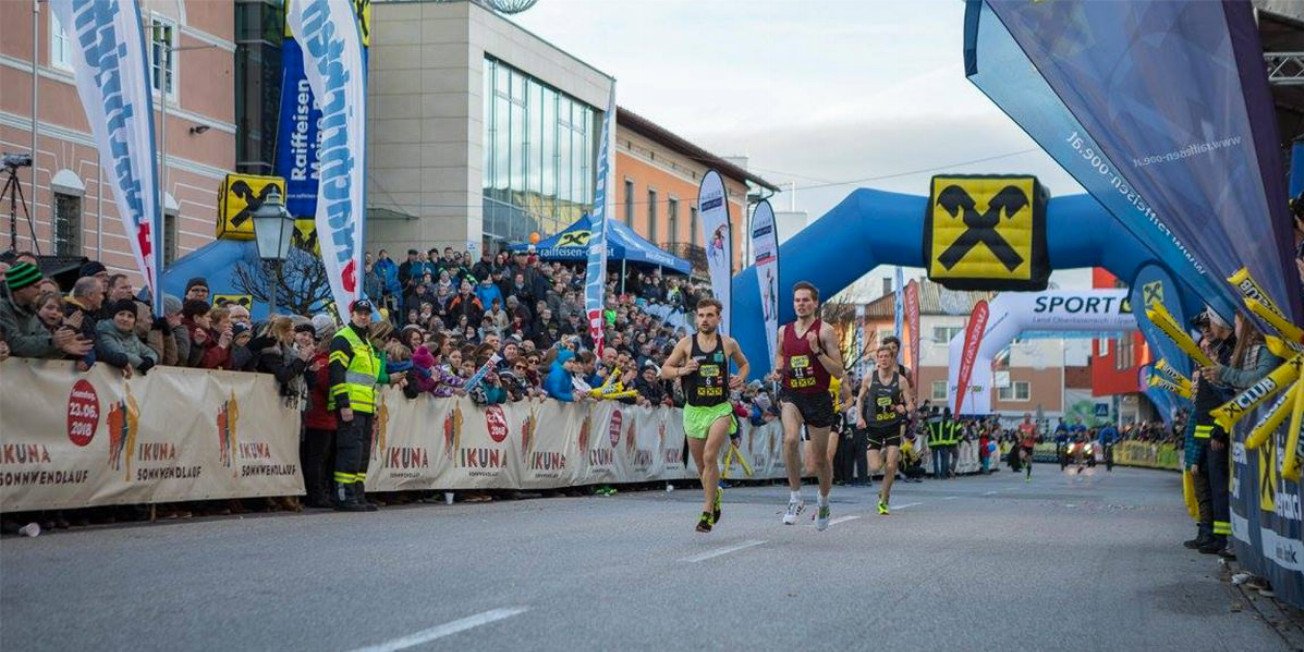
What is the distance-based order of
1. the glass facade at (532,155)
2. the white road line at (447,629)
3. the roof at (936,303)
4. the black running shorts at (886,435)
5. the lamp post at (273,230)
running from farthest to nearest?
the roof at (936,303) < the glass facade at (532,155) < the black running shorts at (886,435) < the lamp post at (273,230) < the white road line at (447,629)

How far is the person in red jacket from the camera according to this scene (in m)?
17.6

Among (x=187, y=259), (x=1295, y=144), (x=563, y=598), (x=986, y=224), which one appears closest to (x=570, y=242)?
(x=986, y=224)

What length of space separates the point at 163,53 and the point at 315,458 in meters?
19.4

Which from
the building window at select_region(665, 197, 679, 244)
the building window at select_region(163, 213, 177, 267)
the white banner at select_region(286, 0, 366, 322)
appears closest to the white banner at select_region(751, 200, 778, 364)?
the white banner at select_region(286, 0, 366, 322)

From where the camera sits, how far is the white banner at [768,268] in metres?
30.4

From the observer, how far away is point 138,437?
14.7m

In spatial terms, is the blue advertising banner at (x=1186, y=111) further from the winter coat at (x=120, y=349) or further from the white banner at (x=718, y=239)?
the white banner at (x=718, y=239)

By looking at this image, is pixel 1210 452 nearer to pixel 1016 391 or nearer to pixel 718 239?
pixel 718 239

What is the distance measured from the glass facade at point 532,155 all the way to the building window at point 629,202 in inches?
232

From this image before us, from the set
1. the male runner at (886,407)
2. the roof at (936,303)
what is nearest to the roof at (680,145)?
the male runner at (886,407)

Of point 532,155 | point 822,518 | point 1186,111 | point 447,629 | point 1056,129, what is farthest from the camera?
point 532,155

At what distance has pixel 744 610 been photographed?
354 inches

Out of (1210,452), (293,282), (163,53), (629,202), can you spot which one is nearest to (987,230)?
(293,282)

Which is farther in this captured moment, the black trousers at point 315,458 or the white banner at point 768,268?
the white banner at point 768,268
